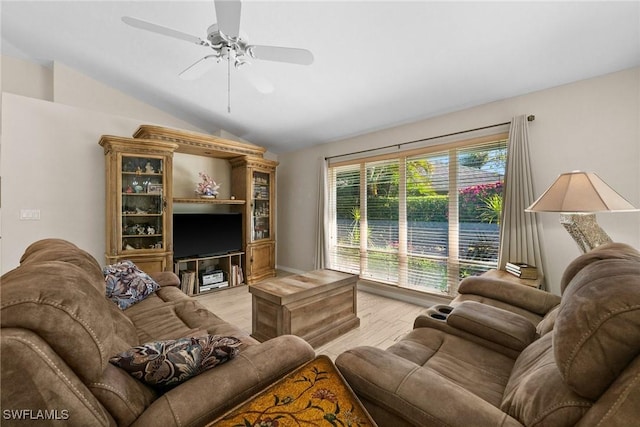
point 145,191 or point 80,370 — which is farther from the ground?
point 145,191

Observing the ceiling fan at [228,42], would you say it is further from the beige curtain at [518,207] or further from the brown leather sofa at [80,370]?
the beige curtain at [518,207]

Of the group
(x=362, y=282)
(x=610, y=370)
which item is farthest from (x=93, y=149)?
(x=610, y=370)

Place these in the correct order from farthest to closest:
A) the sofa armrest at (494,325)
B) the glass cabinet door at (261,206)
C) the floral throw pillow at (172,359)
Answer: the glass cabinet door at (261,206) → the sofa armrest at (494,325) → the floral throw pillow at (172,359)

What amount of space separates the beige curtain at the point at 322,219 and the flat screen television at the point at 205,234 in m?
1.32

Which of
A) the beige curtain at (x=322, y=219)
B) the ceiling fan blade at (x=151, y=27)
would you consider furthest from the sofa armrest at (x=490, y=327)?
the beige curtain at (x=322, y=219)

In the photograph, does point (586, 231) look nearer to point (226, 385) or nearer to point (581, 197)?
point (581, 197)

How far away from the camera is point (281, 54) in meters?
1.91

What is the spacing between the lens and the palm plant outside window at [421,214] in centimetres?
298

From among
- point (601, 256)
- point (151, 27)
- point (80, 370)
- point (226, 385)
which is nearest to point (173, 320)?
point (226, 385)

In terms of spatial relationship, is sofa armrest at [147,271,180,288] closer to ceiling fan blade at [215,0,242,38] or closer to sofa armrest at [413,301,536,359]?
ceiling fan blade at [215,0,242,38]

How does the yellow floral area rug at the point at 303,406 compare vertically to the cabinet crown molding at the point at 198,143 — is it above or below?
below

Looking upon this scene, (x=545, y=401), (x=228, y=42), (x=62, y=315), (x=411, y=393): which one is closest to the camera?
(x=62, y=315)

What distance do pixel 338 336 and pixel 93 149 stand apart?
386 centimetres

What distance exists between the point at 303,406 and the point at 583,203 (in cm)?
208
